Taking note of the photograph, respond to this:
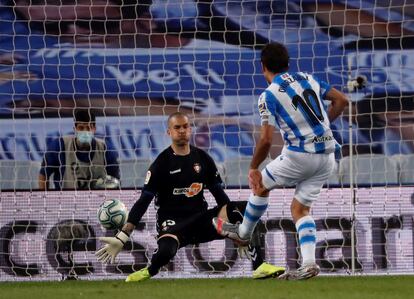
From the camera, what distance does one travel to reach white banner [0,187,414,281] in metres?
10.8

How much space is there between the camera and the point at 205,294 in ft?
25.5

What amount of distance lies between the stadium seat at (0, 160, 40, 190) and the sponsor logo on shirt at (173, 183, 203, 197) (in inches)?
140

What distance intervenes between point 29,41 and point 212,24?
2.56 meters

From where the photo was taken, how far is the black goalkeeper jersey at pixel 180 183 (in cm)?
962

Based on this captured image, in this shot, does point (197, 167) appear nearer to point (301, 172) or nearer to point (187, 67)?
point (301, 172)

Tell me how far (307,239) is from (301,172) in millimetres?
513

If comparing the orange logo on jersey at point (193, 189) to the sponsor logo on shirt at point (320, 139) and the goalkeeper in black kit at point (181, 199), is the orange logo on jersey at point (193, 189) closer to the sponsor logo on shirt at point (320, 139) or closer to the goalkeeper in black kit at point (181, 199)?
the goalkeeper in black kit at point (181, 199)

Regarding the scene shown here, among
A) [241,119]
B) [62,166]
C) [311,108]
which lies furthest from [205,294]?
[241,119]

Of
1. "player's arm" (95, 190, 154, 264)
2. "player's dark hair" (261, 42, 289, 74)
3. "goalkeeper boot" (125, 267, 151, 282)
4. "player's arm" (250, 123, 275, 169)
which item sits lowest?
"goalkeeper boot" (125, 267, 151, 282)

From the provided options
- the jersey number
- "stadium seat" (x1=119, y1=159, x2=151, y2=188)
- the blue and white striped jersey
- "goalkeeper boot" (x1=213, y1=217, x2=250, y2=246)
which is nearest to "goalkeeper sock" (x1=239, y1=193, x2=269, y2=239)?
"goalkeeper boot" (x1=213, y1=217, x2=250, y2=246)

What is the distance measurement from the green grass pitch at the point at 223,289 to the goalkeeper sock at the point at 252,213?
426mm

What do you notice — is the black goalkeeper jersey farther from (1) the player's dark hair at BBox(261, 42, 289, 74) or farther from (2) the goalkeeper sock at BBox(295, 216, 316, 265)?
(1) the player's dark hair at BBox(261, 42, 289, 74)

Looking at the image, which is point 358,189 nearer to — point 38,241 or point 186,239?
point 186,239

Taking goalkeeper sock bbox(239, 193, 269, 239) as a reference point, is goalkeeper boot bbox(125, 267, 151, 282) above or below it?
below
